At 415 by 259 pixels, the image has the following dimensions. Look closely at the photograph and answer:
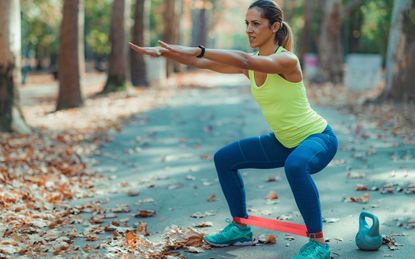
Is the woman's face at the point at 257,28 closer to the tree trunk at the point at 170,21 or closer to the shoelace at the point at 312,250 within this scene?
the shoelace at the point at 312,250

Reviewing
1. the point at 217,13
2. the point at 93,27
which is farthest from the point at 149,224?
the point at 217,13

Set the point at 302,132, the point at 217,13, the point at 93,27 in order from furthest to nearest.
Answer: the point at 217,13 → the point at 93,27 → the point at 302,132

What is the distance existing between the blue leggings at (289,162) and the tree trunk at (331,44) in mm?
22721

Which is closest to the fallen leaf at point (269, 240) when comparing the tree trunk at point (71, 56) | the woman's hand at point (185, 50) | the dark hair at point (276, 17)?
the dark hair at point (276, 17)

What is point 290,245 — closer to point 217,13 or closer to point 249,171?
point 249,171

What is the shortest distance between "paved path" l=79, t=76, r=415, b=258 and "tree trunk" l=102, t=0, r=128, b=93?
23.3 feet

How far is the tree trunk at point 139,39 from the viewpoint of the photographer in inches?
1036

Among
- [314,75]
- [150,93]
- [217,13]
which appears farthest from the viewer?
[217,13]

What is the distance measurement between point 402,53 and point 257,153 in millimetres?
12107

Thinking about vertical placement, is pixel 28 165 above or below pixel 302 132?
below

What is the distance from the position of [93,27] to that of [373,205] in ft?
152

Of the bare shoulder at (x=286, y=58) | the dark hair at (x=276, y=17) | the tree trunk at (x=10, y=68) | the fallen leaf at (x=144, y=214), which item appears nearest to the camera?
the bare shoulder at (x=286, y=58)

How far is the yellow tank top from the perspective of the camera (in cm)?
470

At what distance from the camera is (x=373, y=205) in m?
6.57
